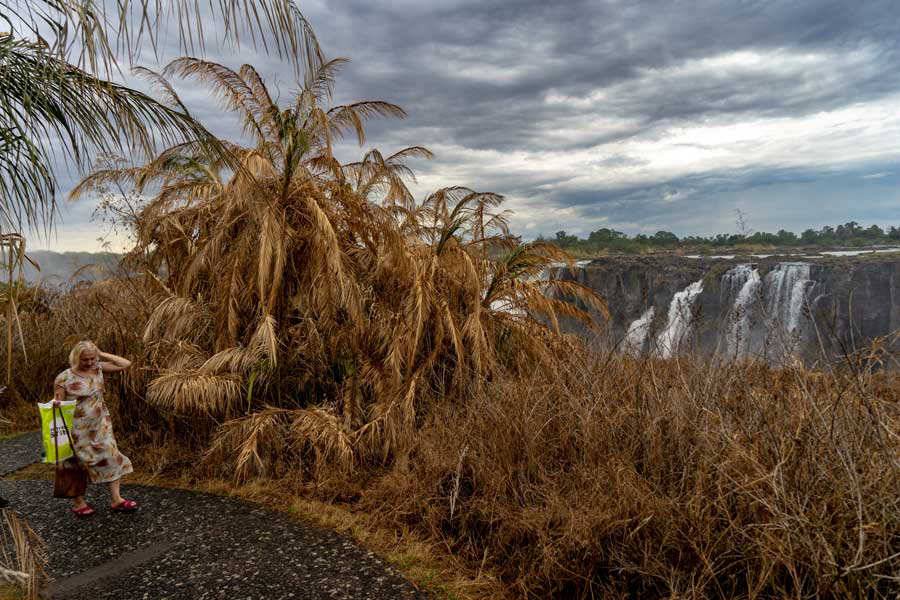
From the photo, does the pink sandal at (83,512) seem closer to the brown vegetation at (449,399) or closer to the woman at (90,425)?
the woman at (90,425)

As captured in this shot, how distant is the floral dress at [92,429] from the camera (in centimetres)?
435

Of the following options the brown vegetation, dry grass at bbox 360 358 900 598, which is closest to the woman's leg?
the brown vegetation

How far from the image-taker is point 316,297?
5863 millimetres

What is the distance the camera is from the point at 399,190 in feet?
23.5

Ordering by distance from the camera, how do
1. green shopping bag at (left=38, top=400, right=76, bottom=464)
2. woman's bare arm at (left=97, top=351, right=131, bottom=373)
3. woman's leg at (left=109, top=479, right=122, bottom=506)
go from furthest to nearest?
woman's bare arm at (left=97, top=351, right=131, bottom=373), woman's leg at (left=109, top=479, right=122, bottom=506), green shopping bag at (left=38, top=400, right=76, bottom=464)

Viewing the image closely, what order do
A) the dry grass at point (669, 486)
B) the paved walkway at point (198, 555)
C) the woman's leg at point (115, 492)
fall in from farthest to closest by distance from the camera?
the woman's leg at point (115, 492)
the paved walkway at point (198, 555)
the dry grass at point (669, 486)

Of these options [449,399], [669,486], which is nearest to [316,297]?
[449,399]

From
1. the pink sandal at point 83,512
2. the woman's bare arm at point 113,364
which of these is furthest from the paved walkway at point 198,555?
the woman's bare arm at point 113,364

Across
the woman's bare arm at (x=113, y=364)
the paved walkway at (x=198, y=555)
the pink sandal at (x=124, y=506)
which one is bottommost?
the paved walkway at (x=198, y=555)

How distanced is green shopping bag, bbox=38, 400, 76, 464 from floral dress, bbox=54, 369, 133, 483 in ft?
0.21

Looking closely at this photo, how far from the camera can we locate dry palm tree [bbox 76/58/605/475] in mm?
5348

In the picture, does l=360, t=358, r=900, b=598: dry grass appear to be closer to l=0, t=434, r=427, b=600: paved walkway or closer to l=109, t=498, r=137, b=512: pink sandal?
l=0, t=434, r=427, b=600: paved walkway

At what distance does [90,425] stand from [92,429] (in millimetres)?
41

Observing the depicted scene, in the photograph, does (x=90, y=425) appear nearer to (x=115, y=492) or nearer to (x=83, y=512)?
(x=115, y=492)
